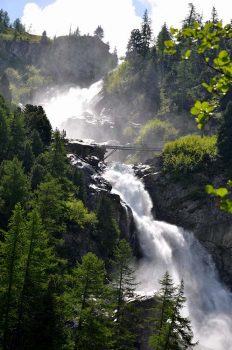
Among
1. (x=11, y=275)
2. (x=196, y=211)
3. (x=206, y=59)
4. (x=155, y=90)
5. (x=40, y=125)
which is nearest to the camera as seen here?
(x=206, y=59)

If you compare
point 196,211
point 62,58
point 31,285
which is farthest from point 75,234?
point 62,58

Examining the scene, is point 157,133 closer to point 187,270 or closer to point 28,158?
point 187,270

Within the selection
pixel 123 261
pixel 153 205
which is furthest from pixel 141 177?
pixel 123 261

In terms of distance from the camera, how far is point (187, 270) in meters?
66.5

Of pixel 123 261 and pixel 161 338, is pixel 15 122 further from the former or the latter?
pixel 161 338

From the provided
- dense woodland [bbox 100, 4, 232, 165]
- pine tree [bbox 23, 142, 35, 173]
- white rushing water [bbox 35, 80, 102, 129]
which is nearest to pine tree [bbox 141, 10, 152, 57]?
dense woodland [bbox 100, 4, 232, 165]

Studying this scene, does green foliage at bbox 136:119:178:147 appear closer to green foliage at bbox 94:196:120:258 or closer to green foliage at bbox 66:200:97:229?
green foliage at bbox 94:196:120:258

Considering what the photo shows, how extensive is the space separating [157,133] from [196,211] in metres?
40.6

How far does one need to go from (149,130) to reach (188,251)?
48582 mm

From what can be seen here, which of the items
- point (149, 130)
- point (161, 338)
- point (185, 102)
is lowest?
point (161, 338)

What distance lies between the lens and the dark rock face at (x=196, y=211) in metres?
68.6

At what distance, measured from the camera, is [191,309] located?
60.0 m

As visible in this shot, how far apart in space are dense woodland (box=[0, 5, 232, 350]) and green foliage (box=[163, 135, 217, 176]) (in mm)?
165

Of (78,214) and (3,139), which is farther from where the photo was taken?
(3,139)
